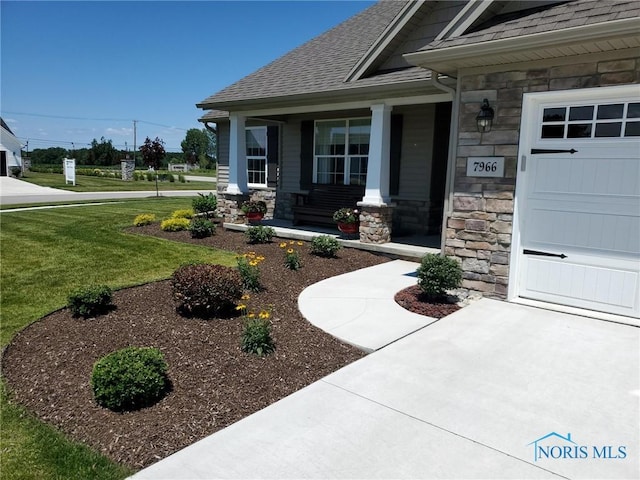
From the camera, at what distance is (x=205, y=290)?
4.89 m

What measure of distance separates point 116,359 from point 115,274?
4228 millimetres

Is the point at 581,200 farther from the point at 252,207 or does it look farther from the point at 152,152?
the point at 152,152

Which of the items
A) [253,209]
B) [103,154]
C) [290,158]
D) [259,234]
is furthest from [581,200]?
[103,154]

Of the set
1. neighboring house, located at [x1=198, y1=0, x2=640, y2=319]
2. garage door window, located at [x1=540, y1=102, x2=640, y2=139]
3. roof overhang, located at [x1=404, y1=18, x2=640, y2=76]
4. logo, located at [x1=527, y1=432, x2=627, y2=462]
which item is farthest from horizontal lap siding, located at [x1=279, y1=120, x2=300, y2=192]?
logo, located at [x1=527, y1=432, x2=627, y2=462]

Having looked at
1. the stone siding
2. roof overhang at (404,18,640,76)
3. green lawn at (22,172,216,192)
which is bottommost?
green lawn at (22,172,216,192)

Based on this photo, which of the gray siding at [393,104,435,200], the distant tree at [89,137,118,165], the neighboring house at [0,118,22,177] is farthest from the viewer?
the distant tree at [89,137,118,165]

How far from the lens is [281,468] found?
2604mm

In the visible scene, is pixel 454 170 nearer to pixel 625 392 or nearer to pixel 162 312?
pixel 625 392

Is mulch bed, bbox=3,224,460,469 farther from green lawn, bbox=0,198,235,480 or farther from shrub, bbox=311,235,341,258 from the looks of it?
shrub, bbox=311,235,341,258

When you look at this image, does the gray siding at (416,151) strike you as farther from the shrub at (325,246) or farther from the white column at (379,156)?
the shrub at (325,246)

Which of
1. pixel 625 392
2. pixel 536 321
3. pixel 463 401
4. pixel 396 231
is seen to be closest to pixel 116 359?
pixel 463 401

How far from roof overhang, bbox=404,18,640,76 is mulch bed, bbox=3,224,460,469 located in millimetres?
3207

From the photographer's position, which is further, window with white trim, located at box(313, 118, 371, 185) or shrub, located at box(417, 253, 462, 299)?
window with white trim, located at box(313, 118, 371, 185)

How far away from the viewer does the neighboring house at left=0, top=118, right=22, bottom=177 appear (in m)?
38.0
